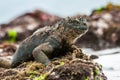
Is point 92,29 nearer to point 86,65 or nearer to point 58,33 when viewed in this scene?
point 58,33

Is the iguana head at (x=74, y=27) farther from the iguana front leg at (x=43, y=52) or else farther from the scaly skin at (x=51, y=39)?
the iguana front leg at (x=43, y=52)

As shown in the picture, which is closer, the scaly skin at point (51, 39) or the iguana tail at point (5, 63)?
the scaly skin at point (51, 39)

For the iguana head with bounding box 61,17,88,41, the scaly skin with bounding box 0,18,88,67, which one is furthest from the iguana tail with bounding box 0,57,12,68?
the iguana head with bounding box 61,17,88,41

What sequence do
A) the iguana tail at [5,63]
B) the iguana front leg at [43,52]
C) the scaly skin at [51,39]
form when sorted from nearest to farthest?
the iguana front leg at [43,52] < the scaly skin at [51,39] < the iguana tail at [5,63]

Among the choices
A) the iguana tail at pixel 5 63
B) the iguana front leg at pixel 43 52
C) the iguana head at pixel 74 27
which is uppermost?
Result: the iguana head at pixel 74 27

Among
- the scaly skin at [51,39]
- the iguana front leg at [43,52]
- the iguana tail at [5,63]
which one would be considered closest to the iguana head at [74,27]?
the scaly skin at [51,39]

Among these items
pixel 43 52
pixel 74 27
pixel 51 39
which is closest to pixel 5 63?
pixel 51 39

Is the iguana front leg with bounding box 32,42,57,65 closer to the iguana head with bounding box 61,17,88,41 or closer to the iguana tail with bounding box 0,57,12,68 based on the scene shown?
the iguana head with bounding box 61,17,88,41

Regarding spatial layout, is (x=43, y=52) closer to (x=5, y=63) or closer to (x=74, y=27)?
(x=74, y=27)

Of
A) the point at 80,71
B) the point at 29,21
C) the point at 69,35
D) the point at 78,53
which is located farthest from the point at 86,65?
the point at 29,21
